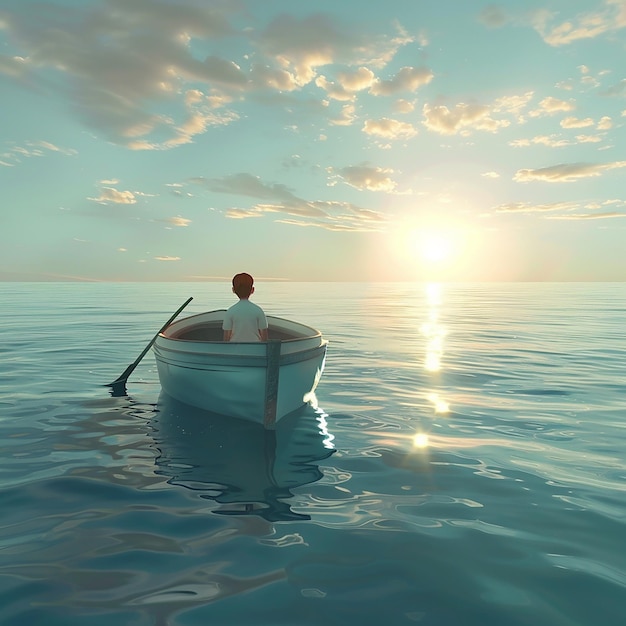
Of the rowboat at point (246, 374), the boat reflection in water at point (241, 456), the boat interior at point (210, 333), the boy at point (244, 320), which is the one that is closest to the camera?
the boat reflection in water at point (241, 456)

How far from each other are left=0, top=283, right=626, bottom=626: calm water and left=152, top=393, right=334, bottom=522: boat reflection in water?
4cm

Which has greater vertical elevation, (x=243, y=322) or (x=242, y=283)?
(x=242, y=283)

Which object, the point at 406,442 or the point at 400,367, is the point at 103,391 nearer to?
the point at 406,442

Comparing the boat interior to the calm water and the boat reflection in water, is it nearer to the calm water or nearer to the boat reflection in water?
the calm water

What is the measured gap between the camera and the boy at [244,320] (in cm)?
962

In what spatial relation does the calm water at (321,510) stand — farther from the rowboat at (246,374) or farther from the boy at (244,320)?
the boy at (244,320)

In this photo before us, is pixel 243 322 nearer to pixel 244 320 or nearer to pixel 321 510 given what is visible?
pixel 244 320

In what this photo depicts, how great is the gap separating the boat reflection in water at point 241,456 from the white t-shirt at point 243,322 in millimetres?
1781

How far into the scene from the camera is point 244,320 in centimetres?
965

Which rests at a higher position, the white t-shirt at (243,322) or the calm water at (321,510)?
the white t-shirt at (243,322)

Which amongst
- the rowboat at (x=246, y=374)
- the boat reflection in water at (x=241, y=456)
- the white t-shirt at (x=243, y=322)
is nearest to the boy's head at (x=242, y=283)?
the white t-shirt at (x=243, y=322)

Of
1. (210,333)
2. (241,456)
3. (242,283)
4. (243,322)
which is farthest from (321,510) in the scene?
(210,333)

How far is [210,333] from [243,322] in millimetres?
5885

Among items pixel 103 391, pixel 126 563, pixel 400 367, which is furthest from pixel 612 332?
pixel 126 563
